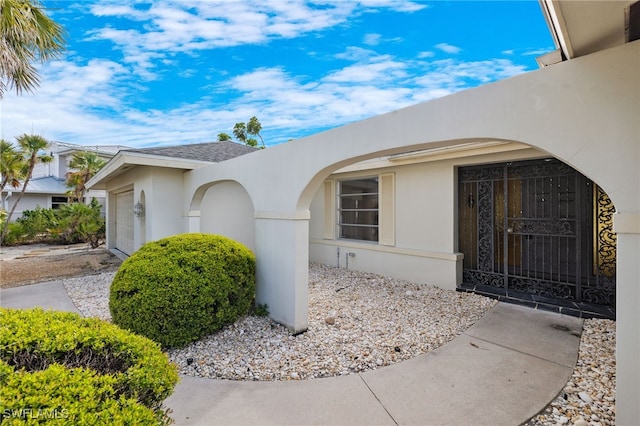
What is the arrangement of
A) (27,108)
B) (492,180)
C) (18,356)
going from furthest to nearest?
(27,108) < (492,180) < (18,356)

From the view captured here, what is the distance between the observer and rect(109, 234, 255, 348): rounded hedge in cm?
389

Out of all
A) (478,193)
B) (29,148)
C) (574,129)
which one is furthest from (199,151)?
(29,148)

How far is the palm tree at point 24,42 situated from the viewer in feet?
20.6

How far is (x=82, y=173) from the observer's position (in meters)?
18.4

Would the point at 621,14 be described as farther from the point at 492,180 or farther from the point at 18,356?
the point at 492,180

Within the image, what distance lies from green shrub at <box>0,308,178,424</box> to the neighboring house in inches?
874

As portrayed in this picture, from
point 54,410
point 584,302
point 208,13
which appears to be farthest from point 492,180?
point 54,410

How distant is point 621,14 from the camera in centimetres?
204

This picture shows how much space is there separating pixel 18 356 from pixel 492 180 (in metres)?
7.63

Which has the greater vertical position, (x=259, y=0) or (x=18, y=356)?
(x=259, y=0)

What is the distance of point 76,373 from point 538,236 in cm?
790

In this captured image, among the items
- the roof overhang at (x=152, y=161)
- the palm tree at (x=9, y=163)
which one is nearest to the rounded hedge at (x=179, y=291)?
the roof overhang at (x=152, y=161)

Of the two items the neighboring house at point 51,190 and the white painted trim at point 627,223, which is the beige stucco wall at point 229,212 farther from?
the neighboring house at point 51,190

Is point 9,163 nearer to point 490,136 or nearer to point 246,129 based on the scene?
point 490,136
